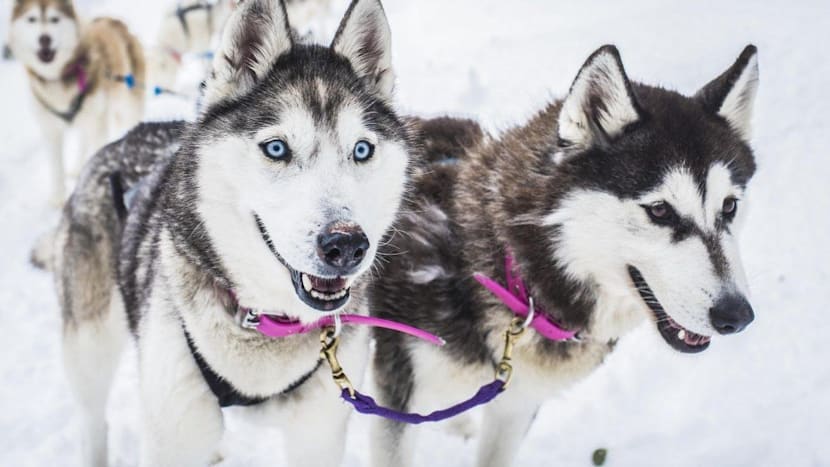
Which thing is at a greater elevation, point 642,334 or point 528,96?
point 528,96

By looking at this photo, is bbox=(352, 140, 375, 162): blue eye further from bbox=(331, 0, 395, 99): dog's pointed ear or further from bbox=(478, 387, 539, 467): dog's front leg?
bbox=(478, 387, 539, 467): dog's front leg

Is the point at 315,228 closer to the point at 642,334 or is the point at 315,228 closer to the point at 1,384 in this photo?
A: the point at 642,334

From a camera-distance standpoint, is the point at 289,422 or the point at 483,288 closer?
the point at 289,422

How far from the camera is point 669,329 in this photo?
191cm

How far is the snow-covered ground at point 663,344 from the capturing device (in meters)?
2.87

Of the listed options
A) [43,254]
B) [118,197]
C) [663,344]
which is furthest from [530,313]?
[43,254]

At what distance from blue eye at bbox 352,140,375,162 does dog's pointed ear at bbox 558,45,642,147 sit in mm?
617

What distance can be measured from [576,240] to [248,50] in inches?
42.3

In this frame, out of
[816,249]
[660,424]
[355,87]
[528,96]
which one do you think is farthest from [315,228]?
[528,96]

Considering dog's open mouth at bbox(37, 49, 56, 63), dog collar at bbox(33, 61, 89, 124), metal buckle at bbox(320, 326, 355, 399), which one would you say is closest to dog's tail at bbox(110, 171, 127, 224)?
metal buckle at bbox(320, 326, 355, 399)

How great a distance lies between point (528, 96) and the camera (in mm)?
5332

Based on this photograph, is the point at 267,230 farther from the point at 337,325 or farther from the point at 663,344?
the point at 663,344

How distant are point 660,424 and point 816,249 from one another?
4.28 ft

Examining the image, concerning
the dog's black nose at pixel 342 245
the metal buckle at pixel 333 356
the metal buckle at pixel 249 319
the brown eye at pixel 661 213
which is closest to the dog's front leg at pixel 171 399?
the metal buckle at pixel 249 319
